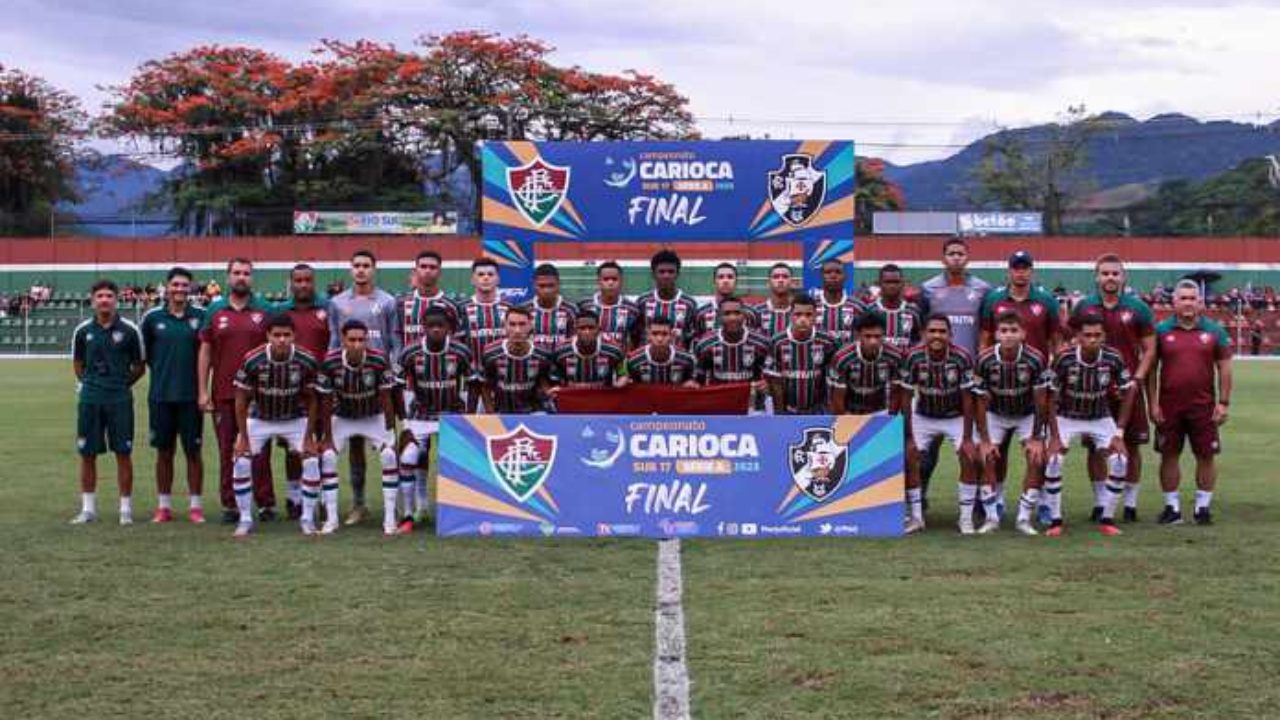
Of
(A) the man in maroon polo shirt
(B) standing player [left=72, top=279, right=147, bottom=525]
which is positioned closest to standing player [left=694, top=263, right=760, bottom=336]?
(A) the man in maroon polo shirt

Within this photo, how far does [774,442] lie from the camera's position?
358 inches

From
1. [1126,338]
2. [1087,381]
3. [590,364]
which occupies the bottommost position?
[1087,381]

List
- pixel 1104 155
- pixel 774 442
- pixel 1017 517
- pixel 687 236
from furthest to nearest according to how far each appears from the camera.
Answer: pixel 1104 155, pixel 687 236, pixel 1017 517, pixel 774 442

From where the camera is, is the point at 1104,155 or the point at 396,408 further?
the point at 1104,155

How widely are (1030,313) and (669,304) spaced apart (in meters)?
2.67

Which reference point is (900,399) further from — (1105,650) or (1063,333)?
(1105,650)

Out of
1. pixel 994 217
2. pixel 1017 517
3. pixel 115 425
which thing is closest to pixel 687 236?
pixel 1017 517

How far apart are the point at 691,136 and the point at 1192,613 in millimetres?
43045

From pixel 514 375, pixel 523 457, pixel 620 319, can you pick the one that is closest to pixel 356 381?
pixel 514 375

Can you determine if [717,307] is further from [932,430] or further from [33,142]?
[33,142]

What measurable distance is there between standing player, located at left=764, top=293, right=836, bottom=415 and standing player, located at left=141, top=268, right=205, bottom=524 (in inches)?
167

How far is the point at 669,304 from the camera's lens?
10.5 metres

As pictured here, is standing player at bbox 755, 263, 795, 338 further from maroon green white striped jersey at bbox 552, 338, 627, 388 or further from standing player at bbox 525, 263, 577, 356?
standing player at bbox 525, 263, 577, 356

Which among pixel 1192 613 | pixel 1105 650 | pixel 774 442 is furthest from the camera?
pixel 774 442
